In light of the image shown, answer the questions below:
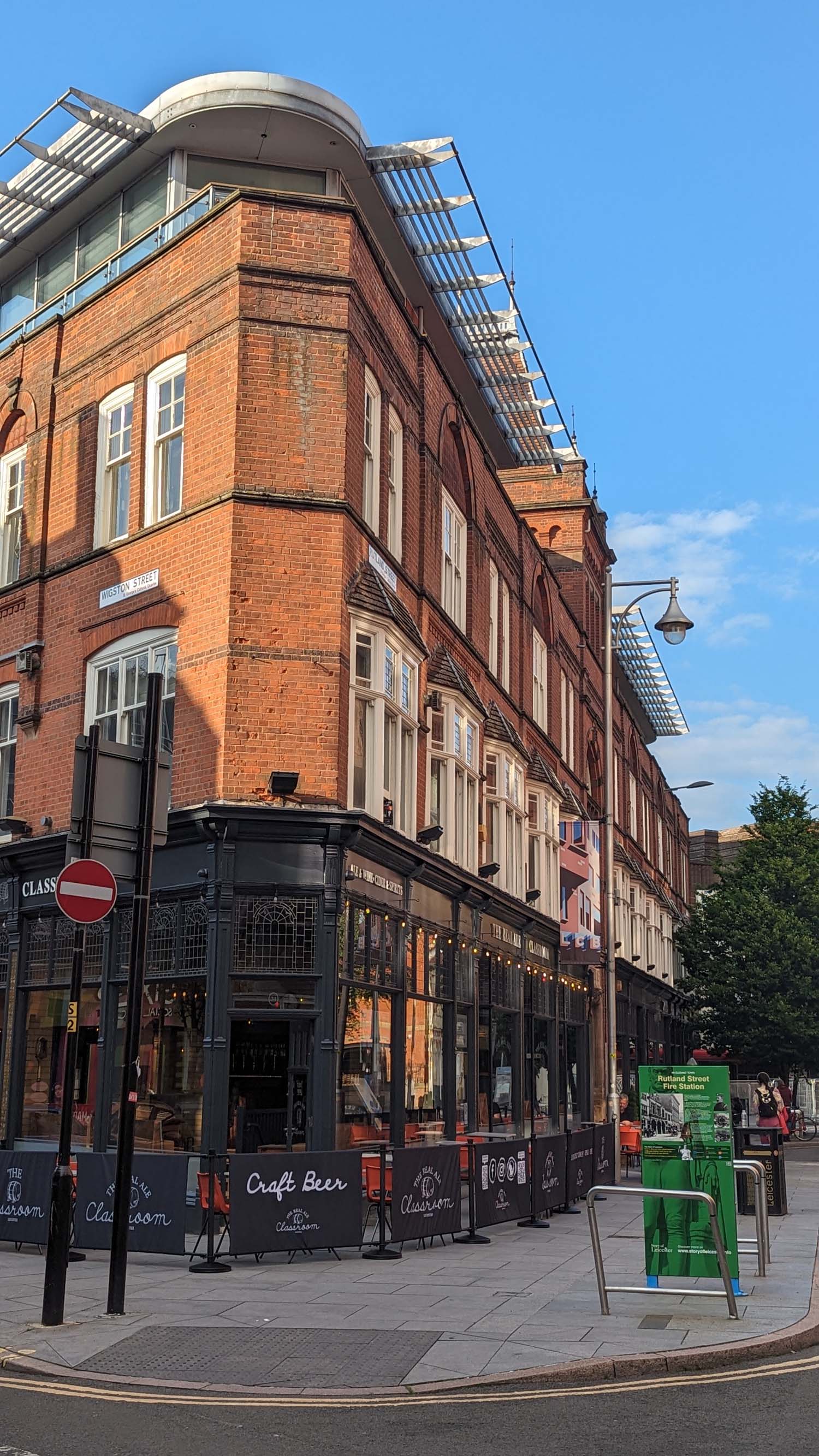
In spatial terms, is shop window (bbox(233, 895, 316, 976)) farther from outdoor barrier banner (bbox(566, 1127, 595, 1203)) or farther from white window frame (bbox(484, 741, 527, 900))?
white window frame (bbox(484, 741, 527, 900))

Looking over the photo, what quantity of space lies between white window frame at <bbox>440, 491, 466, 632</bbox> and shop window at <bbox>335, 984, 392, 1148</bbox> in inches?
310

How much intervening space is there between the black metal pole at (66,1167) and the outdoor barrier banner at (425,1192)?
4.02 meters

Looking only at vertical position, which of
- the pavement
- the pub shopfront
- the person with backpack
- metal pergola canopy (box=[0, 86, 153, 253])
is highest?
metal pergola canopy (box=[0, 86, 153, 253])

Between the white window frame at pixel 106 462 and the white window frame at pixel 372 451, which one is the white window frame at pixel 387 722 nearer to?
the white window frame at pixel 372 451

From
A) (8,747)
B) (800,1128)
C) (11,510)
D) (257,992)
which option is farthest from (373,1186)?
(800,1128)

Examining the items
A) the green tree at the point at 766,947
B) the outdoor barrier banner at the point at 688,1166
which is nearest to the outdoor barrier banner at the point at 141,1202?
the outdoor barrier banner at the point at 688,1166

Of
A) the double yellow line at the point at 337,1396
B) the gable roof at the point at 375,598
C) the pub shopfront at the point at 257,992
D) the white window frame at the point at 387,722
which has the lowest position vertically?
the double yellow line at the point at 337,1396

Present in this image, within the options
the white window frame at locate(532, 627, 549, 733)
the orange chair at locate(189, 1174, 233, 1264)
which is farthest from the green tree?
the orange chair at locate(189, 1174, 233, 1264)

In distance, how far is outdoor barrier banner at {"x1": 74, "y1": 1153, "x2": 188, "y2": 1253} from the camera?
1298 centimetres

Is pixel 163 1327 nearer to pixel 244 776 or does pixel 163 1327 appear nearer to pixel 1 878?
pixel 244 776

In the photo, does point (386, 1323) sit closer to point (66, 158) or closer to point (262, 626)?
point (262, 626)

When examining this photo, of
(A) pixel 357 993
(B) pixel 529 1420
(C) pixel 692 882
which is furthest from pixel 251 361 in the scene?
(C) pixel 692 882

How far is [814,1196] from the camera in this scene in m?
23.0

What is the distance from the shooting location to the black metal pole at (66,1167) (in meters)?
10.1
